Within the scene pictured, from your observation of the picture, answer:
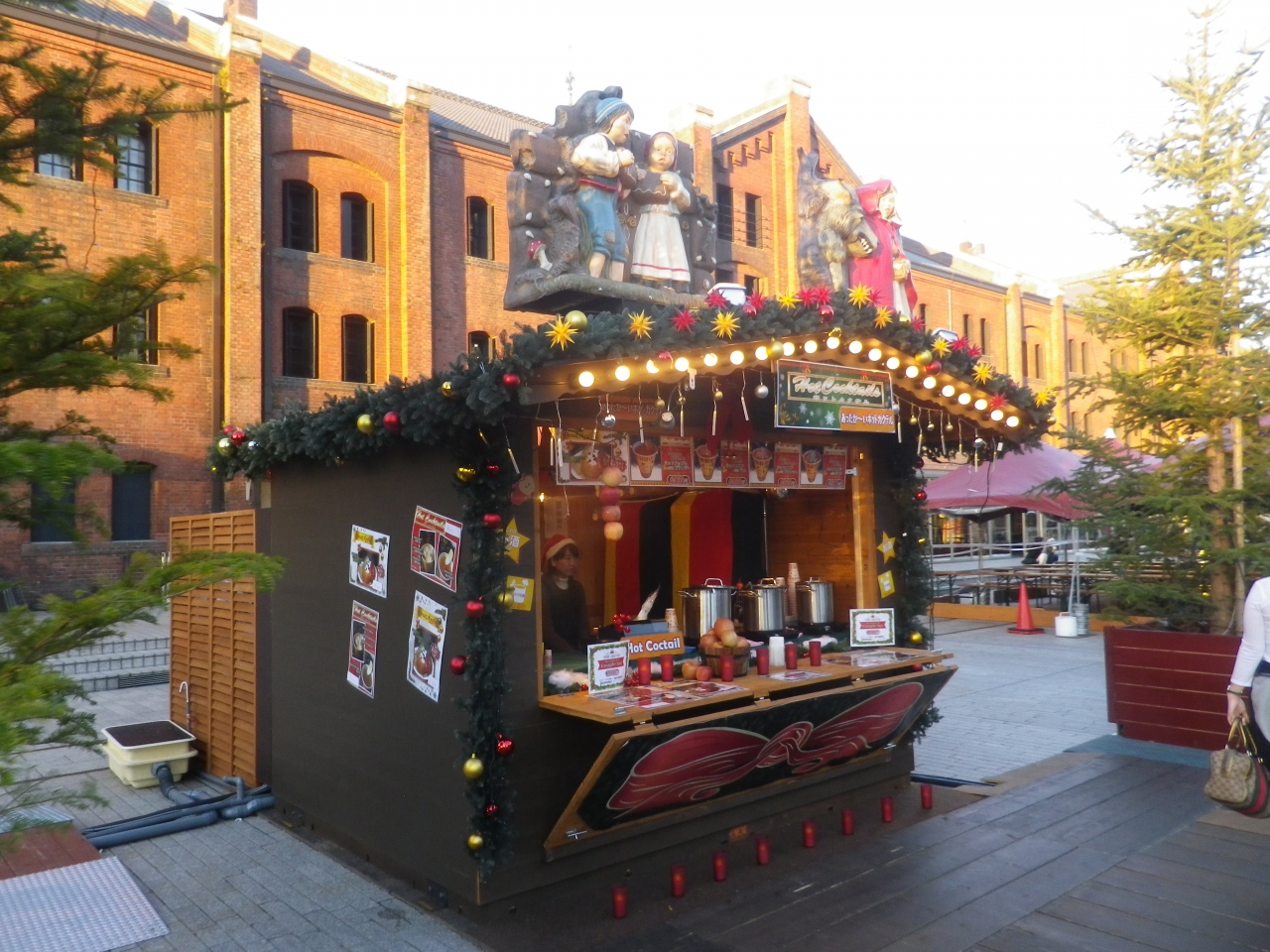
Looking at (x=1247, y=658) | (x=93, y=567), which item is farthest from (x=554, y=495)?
(x=93, y=567)

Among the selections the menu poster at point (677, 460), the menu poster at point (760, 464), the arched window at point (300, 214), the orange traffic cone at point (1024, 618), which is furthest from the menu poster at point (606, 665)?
the arched window at point (300, 214)

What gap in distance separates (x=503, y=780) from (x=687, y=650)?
1836 millimetres

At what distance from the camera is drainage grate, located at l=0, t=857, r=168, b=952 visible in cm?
481

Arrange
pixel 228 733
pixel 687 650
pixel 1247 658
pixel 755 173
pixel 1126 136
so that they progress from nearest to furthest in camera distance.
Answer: pixel 1247 658 → pixel 687 650 → pixel 228 733 → pixel 1126 136 → pixel 755 173

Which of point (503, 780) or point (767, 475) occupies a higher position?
point (767, 475)

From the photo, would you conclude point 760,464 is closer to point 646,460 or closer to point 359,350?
point 646,460

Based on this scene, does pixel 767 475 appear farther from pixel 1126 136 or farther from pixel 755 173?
pixel 755 173

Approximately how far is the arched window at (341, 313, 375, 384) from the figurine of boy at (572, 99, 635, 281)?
15676 millimetres

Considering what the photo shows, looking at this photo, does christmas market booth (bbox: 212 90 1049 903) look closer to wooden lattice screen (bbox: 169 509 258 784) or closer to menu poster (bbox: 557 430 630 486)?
menu poster (bbox: 557 430 630 486)

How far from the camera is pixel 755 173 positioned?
2800 centimetres

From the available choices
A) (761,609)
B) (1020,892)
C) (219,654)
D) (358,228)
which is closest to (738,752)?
(761,609)

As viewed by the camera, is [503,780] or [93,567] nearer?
[503,780]

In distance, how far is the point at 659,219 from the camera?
24.2 feet

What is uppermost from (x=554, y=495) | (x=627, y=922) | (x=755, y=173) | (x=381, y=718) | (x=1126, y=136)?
(x=755, y=173)
